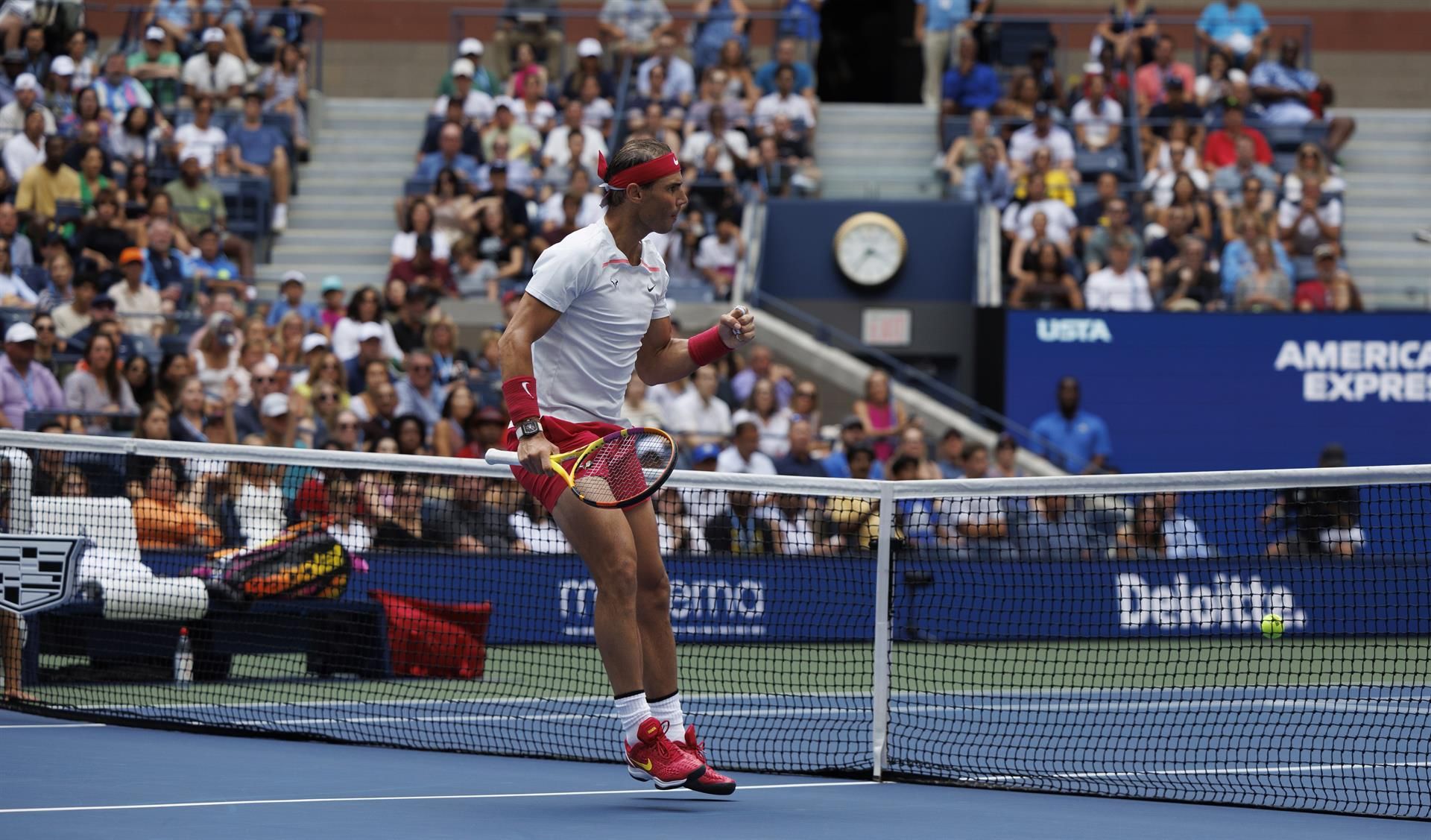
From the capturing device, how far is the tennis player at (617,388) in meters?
6.63

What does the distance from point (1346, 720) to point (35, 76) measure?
1479 centimetres

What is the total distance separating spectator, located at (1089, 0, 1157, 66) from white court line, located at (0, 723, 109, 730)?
50.5 feet

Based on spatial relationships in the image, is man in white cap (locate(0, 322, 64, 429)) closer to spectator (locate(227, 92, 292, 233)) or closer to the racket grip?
spectator (locate(227, 92, 292, 233))

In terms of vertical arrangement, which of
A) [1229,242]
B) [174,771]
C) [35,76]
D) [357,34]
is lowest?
[174,771]

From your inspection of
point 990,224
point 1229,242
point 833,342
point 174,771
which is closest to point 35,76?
point 833,342

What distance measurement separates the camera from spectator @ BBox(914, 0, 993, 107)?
21781 millimetres

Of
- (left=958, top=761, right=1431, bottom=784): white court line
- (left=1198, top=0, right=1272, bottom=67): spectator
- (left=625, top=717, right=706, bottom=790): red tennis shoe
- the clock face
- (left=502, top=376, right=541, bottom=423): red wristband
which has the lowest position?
(left=958, top=761, right=1431, bottom=784): white court line

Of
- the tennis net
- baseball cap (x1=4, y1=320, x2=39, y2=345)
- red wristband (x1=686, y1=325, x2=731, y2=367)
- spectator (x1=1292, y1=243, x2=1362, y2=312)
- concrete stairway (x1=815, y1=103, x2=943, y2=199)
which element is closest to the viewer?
red wristband (x1=686, y1=325, x2=731, y2=367)

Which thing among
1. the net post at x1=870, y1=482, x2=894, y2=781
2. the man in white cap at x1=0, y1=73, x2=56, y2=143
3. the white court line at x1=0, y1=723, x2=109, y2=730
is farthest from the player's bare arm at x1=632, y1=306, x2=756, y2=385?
the man in white cap at x1=0, y1=73, x2=56, y2=143

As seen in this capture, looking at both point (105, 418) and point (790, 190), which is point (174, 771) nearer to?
point (105, 418)

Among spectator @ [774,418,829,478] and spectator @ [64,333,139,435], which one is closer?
spectator @ [64,333,139,435]

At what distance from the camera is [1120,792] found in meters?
7.18

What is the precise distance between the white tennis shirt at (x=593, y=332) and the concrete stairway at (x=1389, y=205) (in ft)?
43.5

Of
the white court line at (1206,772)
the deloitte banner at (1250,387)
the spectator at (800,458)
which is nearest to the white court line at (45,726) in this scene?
the white court line at (1206,772)
